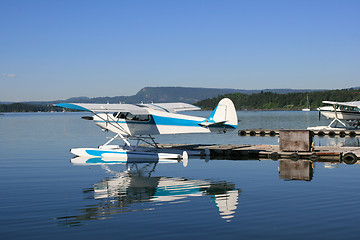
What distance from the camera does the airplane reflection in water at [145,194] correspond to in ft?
33.8

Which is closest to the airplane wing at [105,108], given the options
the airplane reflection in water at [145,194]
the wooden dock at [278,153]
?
the wooden dock at [278,153]

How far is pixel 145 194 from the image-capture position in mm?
12578

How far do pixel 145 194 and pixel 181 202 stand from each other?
1.67 metres

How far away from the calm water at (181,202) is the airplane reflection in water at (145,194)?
0.08 feet

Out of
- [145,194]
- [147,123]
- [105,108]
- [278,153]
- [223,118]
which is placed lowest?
[145,194]

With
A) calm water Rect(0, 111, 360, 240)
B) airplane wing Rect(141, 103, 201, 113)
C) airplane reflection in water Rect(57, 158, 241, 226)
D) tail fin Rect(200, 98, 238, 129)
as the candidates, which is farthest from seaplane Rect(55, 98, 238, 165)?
airplane reflection in water Rect(57, 158, 241, 226)

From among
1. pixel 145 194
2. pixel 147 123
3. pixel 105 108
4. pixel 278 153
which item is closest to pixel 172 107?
pixel 147 123

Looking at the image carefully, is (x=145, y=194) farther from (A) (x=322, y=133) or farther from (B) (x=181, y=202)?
(A) (x=322, y=133)

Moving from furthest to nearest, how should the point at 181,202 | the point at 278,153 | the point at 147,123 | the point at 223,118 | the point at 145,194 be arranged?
the point at 147,123
the point at 278,153
the point at 223,118
the point at 145,194
the point at 181,202

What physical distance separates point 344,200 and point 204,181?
4.88 m

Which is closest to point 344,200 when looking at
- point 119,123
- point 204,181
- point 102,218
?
point 204,181

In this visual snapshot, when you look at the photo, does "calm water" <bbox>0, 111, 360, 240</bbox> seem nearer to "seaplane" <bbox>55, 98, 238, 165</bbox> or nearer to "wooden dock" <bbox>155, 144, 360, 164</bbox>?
"wooden dock" <bbox>155, 144, 360, 164</bbox>

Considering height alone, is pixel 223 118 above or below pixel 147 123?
above

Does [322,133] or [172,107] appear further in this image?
[322,133]
